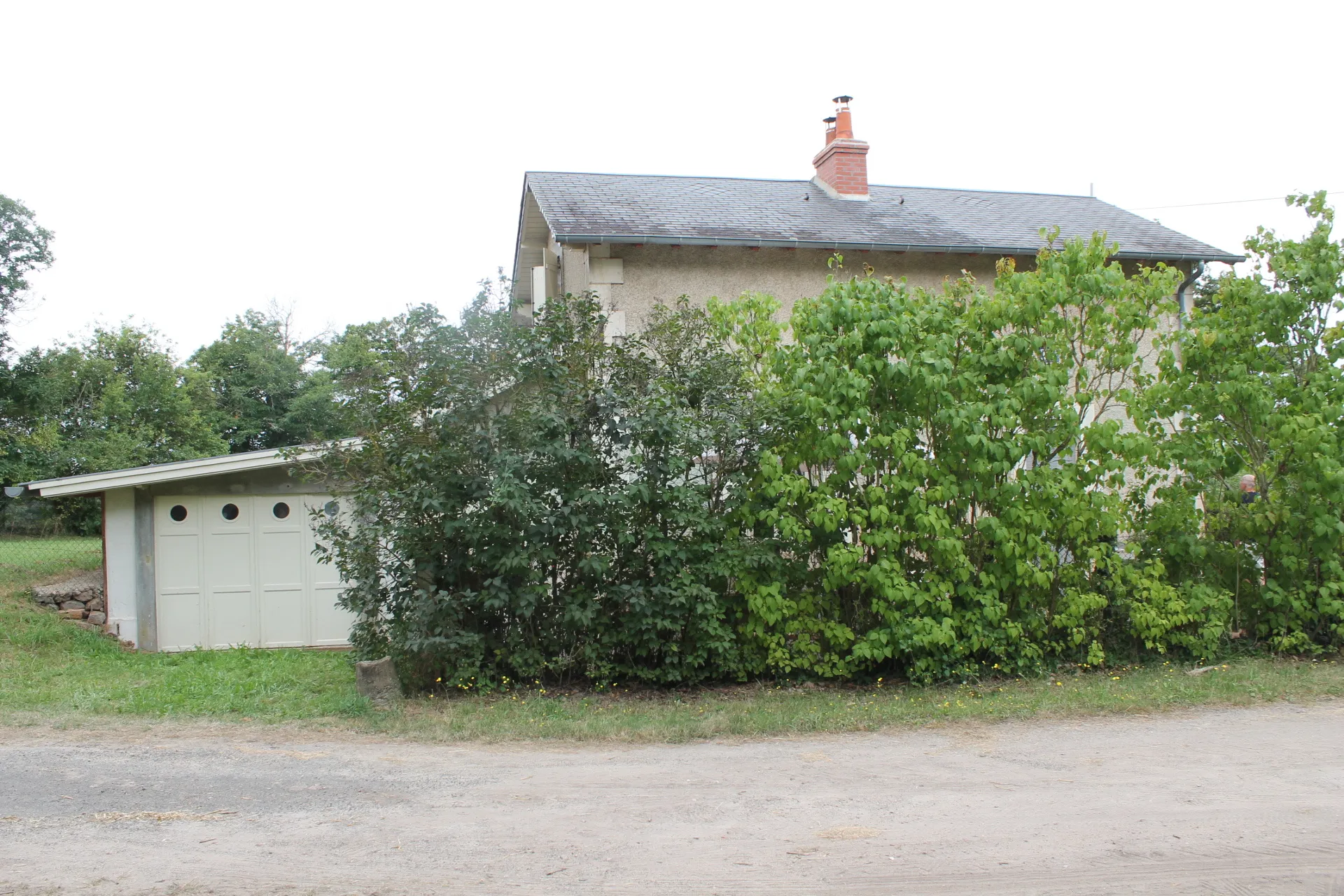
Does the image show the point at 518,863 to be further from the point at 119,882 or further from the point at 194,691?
the point at 194,691

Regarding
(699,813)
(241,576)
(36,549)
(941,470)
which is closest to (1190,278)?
(941,470)

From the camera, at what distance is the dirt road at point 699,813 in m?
4.32

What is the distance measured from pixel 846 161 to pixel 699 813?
12.1 meters

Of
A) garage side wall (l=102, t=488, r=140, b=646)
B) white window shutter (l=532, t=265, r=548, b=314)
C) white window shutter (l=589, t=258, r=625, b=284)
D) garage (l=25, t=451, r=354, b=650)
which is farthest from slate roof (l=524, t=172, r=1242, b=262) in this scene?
garage side wall (l=102, t=488, r=140, b=646)

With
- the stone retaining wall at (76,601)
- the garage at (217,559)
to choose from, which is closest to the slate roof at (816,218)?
the garage at (217,559)

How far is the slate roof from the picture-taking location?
1223 cm

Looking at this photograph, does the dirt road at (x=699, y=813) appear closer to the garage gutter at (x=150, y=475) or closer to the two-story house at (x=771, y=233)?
the garage gutter at (x=150, y=475)

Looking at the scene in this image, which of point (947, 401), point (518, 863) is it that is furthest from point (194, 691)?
point (947, 401)

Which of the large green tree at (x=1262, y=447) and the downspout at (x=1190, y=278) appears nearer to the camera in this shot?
the large green tree at (x=1262, y=447)

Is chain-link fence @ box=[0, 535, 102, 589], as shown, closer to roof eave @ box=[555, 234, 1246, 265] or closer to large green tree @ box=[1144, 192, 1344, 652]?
roof eave @ box=[555, 234, 1246, 265]

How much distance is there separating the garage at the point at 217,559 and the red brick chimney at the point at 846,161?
8.90 metres

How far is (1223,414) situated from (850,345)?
12.7 feet

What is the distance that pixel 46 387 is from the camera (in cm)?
3325

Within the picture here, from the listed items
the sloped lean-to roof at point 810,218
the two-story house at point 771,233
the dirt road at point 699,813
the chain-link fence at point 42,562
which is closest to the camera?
the dirt road at point 699,813
